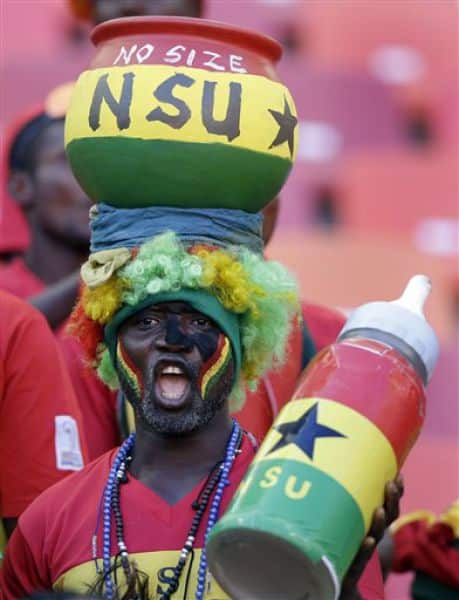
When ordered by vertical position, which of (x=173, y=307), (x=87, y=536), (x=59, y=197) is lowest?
(x=87, y=536)

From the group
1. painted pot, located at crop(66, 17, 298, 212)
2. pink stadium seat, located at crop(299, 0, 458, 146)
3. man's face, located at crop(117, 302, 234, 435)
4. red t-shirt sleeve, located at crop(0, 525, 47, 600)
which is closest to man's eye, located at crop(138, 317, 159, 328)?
man's face, located at crop(117, 302, 234, 435)

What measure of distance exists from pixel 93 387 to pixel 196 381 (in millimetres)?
1261

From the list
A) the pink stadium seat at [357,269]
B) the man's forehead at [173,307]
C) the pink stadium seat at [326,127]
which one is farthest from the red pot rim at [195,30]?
the pink stadium seat at [326,127]

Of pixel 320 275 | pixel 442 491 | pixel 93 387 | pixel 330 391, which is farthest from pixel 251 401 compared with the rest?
pixel 320 275

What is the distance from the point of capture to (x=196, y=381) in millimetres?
3766

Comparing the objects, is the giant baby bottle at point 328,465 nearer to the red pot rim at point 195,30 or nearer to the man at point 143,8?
the red pot rim at point 195,30

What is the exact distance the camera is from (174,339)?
375 centimetres

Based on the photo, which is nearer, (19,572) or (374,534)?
(374,534)

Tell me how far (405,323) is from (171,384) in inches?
21.8

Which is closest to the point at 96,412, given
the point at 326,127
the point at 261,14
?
the point at 326,127

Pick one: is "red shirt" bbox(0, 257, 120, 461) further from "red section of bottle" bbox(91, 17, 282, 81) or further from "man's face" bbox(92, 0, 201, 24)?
"man's face" bbox(92, 0, 201, 24)

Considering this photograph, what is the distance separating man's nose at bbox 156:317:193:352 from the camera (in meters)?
3.75

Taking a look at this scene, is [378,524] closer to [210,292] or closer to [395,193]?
[210,292]

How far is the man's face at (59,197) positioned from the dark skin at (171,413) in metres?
2.04
